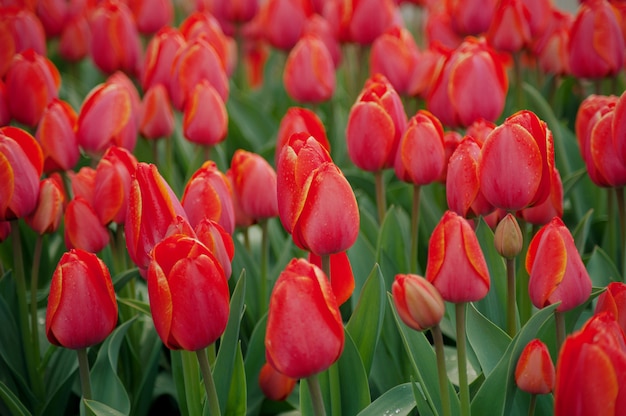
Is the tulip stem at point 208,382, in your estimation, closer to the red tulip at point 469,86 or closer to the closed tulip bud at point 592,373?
the closed tulip bud at point 592,373

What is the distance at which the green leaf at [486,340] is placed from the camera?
3.07 ft

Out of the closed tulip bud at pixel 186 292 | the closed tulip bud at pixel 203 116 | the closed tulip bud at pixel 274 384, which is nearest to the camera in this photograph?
the closed tulip bud at pixel 186 292

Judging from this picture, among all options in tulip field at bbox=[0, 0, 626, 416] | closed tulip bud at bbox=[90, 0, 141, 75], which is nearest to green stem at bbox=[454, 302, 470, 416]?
→ tulip field at bbox=[0, 0, 626, 416]

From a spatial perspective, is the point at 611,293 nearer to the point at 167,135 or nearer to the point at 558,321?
the point at 558,321

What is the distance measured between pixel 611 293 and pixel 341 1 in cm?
130

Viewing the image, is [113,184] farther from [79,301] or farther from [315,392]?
[315,392]

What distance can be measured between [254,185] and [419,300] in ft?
1.55

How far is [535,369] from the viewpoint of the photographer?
78 centimetres

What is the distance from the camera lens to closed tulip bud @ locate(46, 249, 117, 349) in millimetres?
847

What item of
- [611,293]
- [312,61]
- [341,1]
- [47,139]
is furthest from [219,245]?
[341,1]

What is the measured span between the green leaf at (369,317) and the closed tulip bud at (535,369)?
0.19 m

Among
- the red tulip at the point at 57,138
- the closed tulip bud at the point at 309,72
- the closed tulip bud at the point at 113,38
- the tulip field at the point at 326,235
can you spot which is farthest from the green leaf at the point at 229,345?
the closed tulip bud at the point at 113,38

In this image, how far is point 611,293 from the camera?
824 mm

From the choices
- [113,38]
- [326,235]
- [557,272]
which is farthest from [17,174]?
[113,38]
